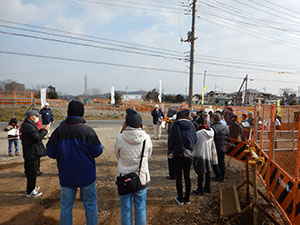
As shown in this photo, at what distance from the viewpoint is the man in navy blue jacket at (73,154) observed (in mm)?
2521

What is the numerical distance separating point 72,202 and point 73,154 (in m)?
0.74

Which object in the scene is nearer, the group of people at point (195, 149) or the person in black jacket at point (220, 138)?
the group of people at point (195, 149)

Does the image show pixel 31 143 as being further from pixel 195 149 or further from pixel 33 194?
pixel 195 149

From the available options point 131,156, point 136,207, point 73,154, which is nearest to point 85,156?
point 73,154

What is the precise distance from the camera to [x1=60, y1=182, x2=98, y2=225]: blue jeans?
8.63 ft

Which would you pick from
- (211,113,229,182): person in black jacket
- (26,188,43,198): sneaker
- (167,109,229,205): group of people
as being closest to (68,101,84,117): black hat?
(167,109,229,205): group of people

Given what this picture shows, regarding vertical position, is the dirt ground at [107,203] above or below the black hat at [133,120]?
below

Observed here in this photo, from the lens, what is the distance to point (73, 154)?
2.53m

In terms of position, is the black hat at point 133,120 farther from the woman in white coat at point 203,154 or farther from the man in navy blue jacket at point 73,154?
the woman in white coat at point 203,154

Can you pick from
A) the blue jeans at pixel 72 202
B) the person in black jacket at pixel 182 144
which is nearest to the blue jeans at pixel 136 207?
the blue jeans at pixel 72 202

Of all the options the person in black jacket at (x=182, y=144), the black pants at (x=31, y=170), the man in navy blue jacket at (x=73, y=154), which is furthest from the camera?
the black pants at (x=31, y=170)

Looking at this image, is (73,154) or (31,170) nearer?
(73,154)

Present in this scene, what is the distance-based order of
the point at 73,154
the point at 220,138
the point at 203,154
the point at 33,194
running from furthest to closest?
the point at 220,138 < the point at 203,154 < the point at 33,194 < the point at 73,154

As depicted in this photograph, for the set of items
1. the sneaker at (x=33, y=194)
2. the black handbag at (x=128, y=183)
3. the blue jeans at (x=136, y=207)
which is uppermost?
the black handbag at (x=128, y=183)
